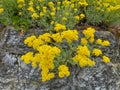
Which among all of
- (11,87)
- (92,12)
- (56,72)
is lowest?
(11,87)

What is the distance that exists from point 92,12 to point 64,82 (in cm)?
165

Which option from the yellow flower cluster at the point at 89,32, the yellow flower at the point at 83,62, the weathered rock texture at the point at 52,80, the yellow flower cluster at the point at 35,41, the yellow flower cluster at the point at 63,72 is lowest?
the weathered rock texture at the point at 52,80

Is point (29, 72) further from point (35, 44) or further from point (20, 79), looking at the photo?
point (35, 44)

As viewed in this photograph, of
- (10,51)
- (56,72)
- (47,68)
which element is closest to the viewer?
(47,68)

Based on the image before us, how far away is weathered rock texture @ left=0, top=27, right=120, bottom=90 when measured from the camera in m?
5.18

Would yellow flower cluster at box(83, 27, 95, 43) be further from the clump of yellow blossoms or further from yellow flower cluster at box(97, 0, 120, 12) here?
yellow flower cluster at box(97, 0, 120, 12)

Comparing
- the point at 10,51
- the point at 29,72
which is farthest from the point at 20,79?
the point at 10,51

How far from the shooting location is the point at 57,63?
16.3 ft

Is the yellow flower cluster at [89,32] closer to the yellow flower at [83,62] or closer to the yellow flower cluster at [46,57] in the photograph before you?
the yellow flower at [83,62]

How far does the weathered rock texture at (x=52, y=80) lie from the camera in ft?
17.0

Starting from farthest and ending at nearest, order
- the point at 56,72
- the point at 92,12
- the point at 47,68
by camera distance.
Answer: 1. the point at 92,12
2. the point at 56,72
3. the point at 47,68

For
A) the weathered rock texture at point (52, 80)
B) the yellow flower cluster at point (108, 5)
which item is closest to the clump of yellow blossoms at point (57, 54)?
the weathered rock texture at point (52, 80)

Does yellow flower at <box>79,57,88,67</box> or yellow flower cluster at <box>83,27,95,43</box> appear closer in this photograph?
yellow flower at <box>79,57,88,67</box>

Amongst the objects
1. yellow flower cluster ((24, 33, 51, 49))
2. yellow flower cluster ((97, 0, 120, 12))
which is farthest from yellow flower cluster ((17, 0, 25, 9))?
yellow flower cluster ((97, 0, 120, 12))
